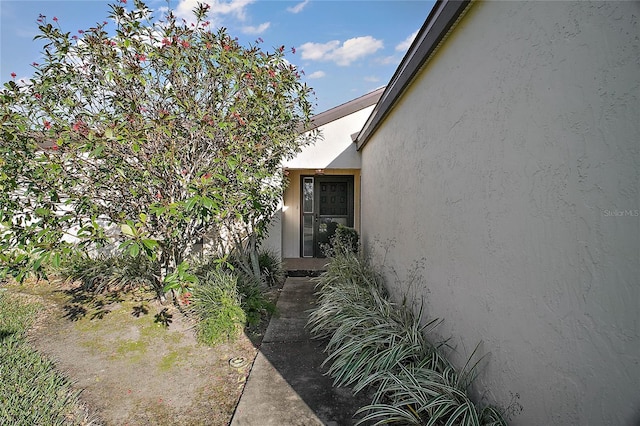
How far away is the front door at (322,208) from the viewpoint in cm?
867

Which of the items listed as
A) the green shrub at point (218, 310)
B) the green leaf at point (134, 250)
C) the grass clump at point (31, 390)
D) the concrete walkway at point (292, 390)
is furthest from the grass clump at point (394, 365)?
the grass clump at point (31, 390)

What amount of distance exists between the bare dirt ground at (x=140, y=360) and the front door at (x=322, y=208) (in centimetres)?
445

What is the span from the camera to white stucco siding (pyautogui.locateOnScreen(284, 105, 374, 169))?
713 centimetres

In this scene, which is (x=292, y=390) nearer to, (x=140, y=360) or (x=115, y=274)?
(x=140, y=360)

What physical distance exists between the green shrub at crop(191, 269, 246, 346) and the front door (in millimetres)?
4257

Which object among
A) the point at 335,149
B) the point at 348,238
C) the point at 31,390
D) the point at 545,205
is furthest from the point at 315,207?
the point at 545,205

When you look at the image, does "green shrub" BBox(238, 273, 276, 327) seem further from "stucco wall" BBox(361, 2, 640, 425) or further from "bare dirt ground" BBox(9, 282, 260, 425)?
"stucco wall" BBox(361, 2, 640, 425)

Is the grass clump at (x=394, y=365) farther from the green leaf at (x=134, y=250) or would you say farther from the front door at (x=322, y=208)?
the front door at (x=322, y=208)

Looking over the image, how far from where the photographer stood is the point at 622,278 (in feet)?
3.62

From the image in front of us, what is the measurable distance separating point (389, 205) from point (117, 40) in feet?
12.9

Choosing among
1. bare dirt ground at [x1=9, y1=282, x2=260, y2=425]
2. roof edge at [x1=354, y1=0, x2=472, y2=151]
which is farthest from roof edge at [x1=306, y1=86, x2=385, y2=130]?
bare dirt ground at [x1=9, y1=282, x2=260, y2=425]

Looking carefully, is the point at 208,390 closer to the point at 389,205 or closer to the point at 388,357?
the point at 388,357

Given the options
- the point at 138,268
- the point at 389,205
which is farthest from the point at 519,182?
the point at 138,268

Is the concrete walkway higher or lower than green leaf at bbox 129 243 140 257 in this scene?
lower
